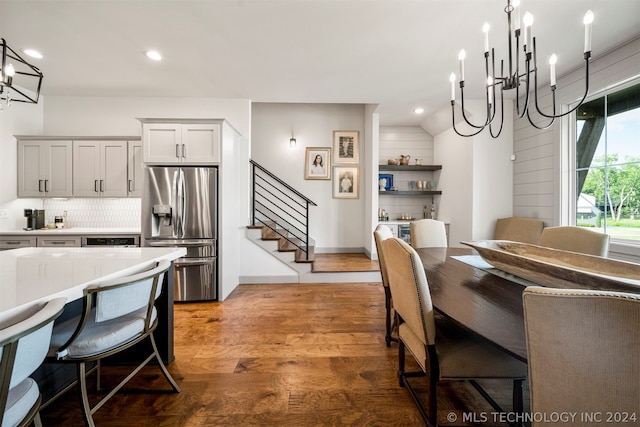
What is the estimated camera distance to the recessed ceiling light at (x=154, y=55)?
2.85m

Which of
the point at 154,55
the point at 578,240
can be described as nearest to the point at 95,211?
the point at 154,55

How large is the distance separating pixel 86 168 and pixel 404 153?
5559mm

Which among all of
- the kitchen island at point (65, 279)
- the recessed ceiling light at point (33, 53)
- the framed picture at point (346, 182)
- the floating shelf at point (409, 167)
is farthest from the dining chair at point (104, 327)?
the floating shelf at point (409, 167)

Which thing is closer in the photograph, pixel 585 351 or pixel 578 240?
pixel 585 351

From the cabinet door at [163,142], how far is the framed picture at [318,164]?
8.18 ft

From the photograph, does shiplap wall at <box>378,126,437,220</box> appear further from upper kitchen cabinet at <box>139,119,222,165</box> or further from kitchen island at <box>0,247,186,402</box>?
kitchen island at <box>0,247,186,402</box>

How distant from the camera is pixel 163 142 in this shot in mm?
3283

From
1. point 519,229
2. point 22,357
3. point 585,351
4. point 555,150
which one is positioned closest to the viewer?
point 585,351

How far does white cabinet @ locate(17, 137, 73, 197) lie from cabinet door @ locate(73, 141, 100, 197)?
3.1 inches

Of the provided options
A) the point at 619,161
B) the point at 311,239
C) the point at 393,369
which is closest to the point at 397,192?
the point at 311,239

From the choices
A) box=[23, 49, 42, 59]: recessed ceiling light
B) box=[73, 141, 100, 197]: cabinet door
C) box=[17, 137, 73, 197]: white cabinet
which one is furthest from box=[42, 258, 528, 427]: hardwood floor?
box=[23, 49, 42, 59]: recessed ceiling light

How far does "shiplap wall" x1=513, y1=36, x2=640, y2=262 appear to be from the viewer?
271 cm

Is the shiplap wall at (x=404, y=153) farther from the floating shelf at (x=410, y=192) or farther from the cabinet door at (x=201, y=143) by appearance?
the cabinet door at (x=201, y=143)

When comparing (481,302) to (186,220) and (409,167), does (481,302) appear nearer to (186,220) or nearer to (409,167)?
(186,220)
